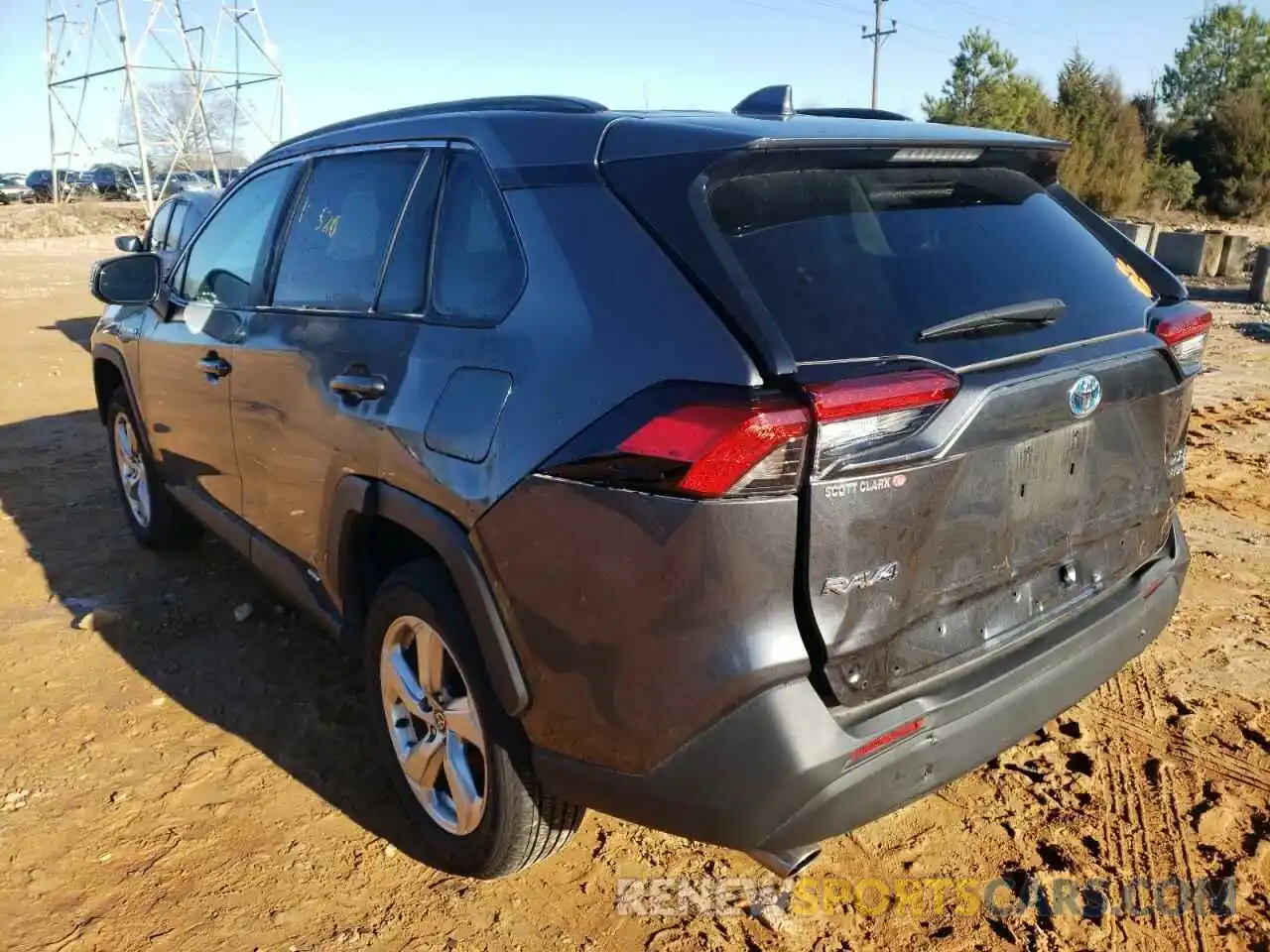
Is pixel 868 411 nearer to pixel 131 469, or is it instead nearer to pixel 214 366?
pixel 214 366

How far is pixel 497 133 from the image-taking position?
243 centimetres

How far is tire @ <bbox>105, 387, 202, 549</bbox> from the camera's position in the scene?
478cm

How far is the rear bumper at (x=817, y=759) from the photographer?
6.06ft

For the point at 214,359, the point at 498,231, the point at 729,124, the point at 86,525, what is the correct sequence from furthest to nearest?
the point at 86,525
the point at 214,359
the point at 498,231
the point at 729,124

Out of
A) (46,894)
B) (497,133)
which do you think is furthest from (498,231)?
(46,894)

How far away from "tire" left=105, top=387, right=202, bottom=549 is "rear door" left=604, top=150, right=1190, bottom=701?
3.53 metres

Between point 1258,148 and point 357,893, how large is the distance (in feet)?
123

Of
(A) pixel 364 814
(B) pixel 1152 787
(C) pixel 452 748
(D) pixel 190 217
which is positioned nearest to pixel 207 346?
(A) pixel 364 814

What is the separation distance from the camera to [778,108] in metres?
2.63

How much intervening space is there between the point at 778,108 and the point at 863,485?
1.27 meters

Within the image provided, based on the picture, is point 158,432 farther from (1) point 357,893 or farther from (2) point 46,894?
(1) point 357,893

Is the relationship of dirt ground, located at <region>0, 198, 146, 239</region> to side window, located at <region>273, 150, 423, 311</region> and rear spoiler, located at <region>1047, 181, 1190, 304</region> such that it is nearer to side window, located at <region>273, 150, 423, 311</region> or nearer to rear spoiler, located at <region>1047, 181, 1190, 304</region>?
side window, located at <region>273, 150, 423, 311</region>

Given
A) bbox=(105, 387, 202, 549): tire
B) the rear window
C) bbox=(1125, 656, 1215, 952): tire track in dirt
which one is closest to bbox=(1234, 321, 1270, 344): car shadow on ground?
bbox=(1125, 656, 1215, 952): tire track in dirt

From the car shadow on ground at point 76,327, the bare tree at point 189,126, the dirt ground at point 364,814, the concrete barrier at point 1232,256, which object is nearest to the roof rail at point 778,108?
the dirt ground at point 364,814
